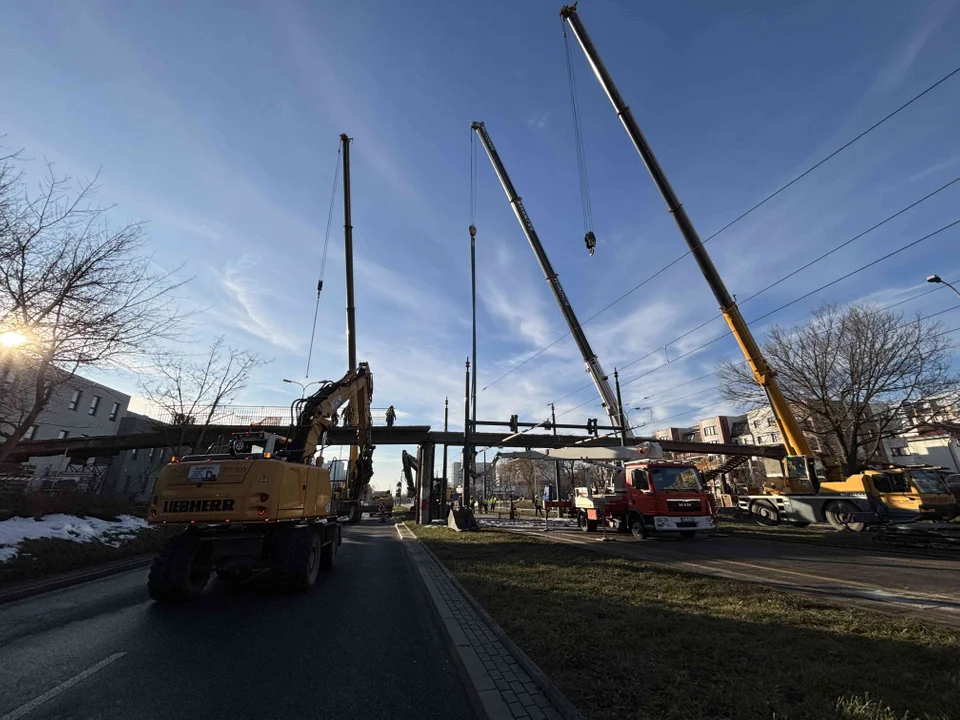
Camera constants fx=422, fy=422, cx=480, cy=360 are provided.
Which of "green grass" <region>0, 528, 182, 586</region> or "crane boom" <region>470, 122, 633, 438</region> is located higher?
"crane boom" <region>470, 122, 633, 438</region>

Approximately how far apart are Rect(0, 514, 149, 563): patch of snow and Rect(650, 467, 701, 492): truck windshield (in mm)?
17770

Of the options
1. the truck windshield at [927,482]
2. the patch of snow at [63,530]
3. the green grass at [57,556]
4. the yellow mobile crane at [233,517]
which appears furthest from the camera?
the truck windshield at [927,482]

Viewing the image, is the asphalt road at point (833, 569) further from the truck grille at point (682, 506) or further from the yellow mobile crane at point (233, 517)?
the yellow mobile crane at point (233, 517)

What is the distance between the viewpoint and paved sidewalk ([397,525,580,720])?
3.44 meters

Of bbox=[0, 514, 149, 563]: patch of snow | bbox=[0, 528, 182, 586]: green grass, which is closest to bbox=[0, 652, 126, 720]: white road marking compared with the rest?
bbox=[0, 528, 182, 586]: green grass

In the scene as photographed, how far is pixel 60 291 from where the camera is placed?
35.8ft

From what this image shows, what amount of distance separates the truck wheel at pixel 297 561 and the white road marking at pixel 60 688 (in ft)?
9.88

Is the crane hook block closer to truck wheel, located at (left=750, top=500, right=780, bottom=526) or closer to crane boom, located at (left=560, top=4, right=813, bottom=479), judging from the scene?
crane boom, located at (left=560, top=4, right=813, bottom=479)

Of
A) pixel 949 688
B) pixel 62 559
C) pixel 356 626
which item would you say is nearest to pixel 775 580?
pixel 949 688

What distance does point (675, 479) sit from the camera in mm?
15648

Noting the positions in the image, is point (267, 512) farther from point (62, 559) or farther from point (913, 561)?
point (913, 561)

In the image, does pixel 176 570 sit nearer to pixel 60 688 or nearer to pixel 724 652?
pixel 60 688

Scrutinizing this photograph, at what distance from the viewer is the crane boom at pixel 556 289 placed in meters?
21.5

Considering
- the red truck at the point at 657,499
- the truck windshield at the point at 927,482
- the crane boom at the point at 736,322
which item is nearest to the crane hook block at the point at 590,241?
the crane boom at the point at 736,322
